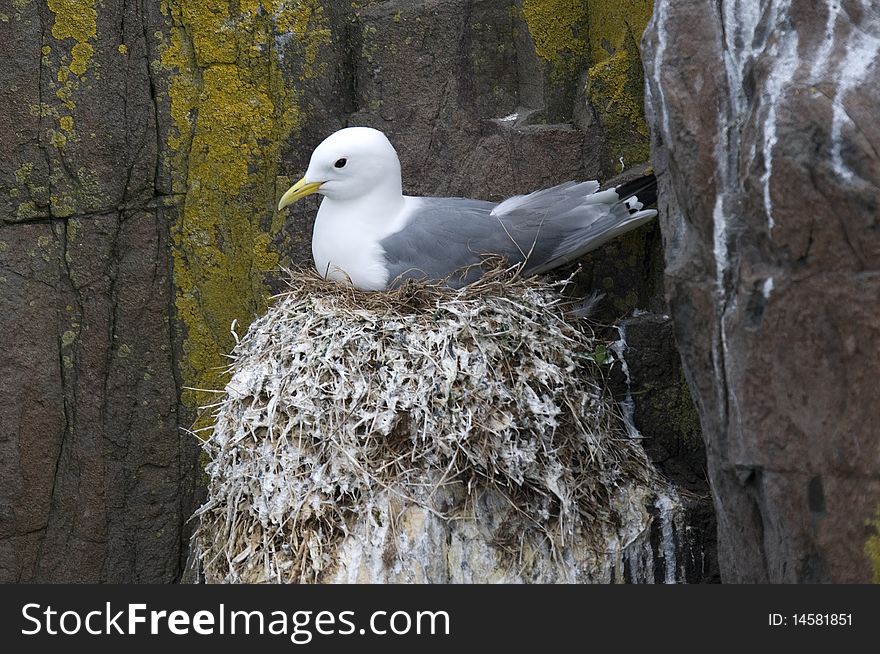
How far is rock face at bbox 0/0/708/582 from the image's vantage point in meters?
4.05

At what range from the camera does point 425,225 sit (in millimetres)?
3680

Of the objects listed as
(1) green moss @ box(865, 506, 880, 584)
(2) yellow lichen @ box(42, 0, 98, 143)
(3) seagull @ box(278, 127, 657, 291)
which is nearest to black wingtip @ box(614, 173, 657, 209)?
(3) seagull @ box(278, 127, 657, 291)

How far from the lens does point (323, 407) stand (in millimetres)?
3375

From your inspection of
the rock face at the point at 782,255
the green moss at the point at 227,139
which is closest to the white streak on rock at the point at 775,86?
the rock face at the point at 782,255

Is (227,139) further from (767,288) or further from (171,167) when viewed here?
(767,288)

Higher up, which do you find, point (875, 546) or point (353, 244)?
Result: point (353, 244)

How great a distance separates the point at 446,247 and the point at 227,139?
1060 mm

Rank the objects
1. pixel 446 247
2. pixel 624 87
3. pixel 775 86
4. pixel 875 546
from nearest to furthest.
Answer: pixel 875 546, pixel 775 86, pixel 446 247, pixel 624 87

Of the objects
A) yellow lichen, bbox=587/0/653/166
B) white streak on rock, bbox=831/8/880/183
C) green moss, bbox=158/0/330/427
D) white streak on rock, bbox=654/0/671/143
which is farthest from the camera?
green moss, bbox=158/0/330/427

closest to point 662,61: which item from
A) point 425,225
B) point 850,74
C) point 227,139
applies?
point 850,74

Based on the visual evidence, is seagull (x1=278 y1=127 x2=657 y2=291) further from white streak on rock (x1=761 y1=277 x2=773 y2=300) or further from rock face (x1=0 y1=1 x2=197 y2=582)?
white streak on rock (x1=761 y1=277 x2=773 y2=300)

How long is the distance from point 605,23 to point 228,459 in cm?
210

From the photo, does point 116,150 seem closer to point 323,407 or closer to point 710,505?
point 323,407

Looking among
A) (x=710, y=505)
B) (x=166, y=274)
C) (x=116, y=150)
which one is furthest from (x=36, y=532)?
(x=710, y=505)
